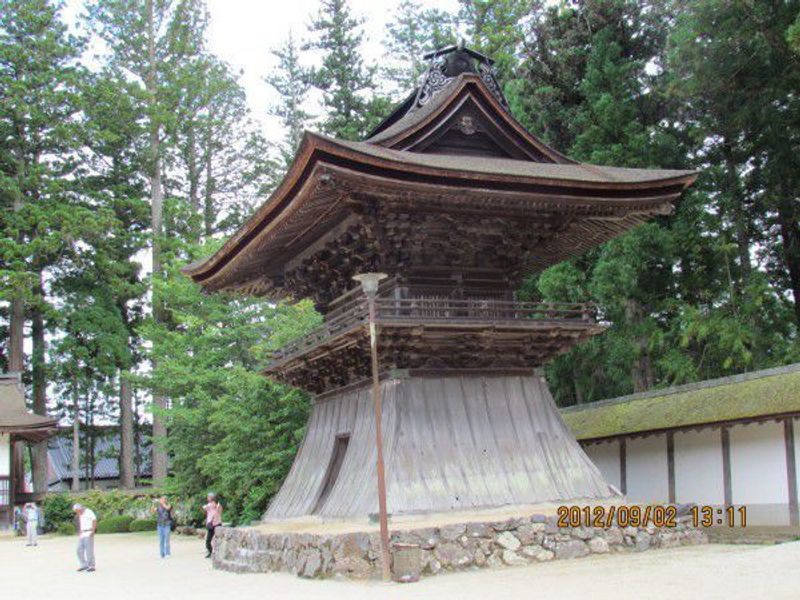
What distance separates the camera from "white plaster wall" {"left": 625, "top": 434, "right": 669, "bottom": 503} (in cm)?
1956

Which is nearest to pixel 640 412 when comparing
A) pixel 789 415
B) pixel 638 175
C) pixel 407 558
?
pixel 789 415

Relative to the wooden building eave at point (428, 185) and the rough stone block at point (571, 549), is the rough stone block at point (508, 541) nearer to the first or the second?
the rough stone block at point (571, 549)

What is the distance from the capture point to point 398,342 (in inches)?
595

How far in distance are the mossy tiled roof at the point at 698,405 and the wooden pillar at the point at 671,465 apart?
1.52 feet

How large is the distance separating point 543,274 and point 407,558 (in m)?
16.4

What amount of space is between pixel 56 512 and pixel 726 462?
27.3 m

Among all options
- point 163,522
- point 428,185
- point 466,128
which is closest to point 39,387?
point 163,522

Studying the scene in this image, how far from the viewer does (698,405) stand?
18.8m

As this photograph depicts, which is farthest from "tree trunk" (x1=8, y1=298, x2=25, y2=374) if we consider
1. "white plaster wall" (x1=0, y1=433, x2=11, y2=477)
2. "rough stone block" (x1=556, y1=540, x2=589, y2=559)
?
"rough stone block" (x1=556, y1=540, x2=589, y2=559)

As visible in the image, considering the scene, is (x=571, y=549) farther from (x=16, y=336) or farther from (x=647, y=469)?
(x=16, y=336)

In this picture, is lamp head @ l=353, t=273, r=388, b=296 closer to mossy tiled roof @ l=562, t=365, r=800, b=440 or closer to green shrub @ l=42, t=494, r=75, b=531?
mossy tiled roof @ l=562, t=365, r=800, b=440

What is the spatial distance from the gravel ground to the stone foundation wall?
0.30 metres

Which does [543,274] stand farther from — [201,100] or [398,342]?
[201,100]

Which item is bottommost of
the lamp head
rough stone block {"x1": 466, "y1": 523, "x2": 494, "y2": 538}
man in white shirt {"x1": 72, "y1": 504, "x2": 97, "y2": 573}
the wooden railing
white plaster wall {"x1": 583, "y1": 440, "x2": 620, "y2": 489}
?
man in white shirt {"x1": 72, "y1": 504, "x2": 97, "y2": 573}
